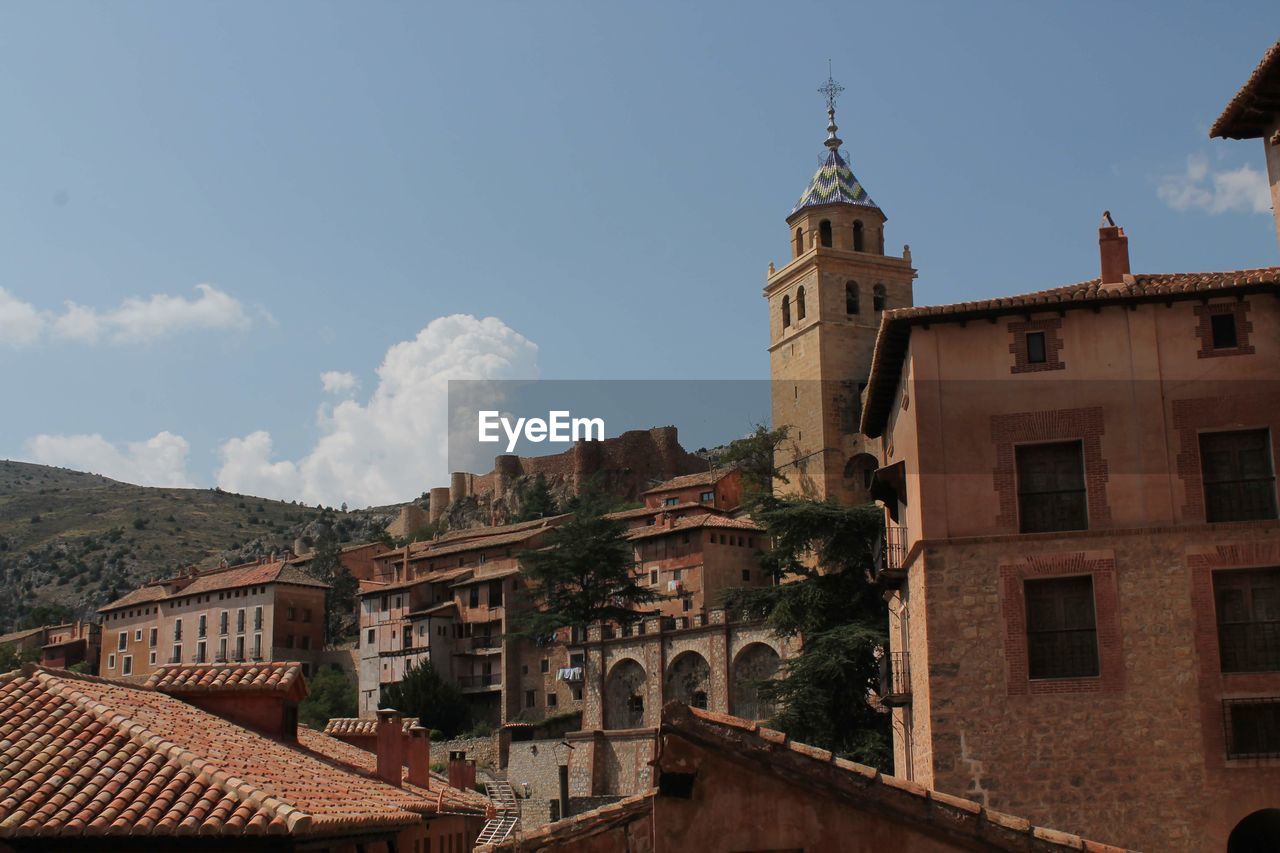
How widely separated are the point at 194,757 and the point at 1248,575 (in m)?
14.4

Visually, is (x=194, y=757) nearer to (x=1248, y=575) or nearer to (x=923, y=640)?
(x=923, y=640)

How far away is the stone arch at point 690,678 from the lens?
54656mm

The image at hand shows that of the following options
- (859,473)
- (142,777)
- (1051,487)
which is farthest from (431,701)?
(142,777)

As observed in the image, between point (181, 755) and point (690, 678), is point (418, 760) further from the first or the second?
point (690, 678)

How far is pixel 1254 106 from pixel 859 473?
4368 centimetres

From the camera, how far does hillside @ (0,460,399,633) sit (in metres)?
122

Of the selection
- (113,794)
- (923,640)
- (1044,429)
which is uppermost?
(1044,429)

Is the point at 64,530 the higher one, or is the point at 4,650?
the point at 64,530

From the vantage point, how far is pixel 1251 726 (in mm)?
19391

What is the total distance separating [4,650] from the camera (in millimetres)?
87750

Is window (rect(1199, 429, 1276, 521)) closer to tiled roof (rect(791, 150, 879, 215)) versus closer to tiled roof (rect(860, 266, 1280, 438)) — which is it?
tiled roof (rect(860, 266, 1280, 438))

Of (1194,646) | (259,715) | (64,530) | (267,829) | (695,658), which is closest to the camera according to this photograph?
(267,829)

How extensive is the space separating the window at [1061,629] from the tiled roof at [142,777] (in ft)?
30.2

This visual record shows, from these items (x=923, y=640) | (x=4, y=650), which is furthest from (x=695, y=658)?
(x=4, y=650)
